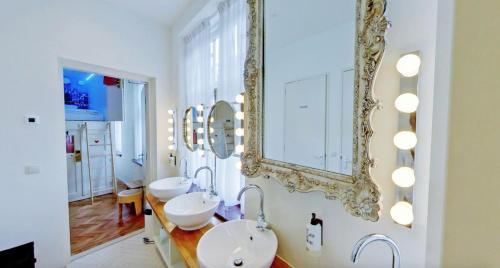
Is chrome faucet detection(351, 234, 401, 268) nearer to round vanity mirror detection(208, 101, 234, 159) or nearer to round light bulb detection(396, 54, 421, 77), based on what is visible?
round light bulb detection(396, 54, 421, 77)

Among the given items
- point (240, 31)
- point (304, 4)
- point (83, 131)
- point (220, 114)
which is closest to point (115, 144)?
point (83, 131)

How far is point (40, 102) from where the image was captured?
1870 millimetres

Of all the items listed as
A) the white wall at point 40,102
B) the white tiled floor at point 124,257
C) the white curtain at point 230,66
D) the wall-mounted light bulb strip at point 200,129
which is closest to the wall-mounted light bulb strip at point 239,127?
the white curtain at point 230,66

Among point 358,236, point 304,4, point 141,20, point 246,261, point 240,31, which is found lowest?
point 246,261

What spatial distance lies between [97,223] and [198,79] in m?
2.67

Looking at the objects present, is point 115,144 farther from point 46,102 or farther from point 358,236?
point 358,236

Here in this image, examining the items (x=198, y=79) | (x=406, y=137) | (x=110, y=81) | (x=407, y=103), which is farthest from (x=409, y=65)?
(x=110, y=81)

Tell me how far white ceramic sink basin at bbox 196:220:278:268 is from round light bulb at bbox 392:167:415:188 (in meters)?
0.72

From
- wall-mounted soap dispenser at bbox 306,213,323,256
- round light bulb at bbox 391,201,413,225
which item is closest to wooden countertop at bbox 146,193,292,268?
wall-mounted soap dispenser at bbox 306,213,323,256

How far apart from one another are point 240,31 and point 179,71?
1.33 m

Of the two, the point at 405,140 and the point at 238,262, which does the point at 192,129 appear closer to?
the point at 238,262

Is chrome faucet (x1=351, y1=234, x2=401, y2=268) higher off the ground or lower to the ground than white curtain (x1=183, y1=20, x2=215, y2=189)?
lower

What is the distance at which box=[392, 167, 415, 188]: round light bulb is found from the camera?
0.67m

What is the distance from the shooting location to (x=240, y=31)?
1.69m
